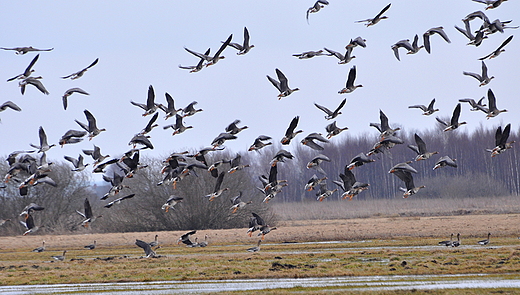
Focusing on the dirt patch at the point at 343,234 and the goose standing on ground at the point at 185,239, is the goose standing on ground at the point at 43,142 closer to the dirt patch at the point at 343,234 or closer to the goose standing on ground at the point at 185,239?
the goose standing on ground at the point at 185,239

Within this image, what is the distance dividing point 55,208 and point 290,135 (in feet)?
159

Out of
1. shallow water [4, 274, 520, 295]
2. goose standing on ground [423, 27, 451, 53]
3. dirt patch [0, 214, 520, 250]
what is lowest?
dirt patch [0, 214, 520, 250]

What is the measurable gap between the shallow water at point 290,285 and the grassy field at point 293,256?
1.06 meters

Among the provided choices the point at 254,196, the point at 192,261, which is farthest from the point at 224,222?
the point at 192,261

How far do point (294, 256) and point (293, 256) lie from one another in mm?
49

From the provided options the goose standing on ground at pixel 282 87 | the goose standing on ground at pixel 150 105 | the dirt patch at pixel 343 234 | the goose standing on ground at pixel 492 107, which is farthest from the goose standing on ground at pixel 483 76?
the dirt patch at pixel 343 234

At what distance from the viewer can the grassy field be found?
88.8 feet

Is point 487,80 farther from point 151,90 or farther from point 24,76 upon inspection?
point 24,76

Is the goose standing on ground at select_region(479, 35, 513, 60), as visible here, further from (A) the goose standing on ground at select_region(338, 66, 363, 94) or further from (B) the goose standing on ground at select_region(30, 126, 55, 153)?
(B) the goose standing on ground at select_region(30, 126, 55, 153)

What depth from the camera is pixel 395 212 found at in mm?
66750

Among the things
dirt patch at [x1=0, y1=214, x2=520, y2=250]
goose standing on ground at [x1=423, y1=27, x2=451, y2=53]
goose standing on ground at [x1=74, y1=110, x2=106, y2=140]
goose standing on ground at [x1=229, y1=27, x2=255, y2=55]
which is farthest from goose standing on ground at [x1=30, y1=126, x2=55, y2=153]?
dirt patch at [x1=0, y1=214, x2=520, y2=250]

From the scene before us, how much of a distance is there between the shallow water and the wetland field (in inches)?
31.6

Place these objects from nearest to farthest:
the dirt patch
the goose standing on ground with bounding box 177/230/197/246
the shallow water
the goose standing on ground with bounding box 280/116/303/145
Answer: the shallow water, the goose standing on ground with bounding box 280/116/303/145, the goose standing on ground with bounding box 177/230/197/246, the dirt patch

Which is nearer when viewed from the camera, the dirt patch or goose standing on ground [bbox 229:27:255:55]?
goose standing on ground [bbox 229:27:255:55]
